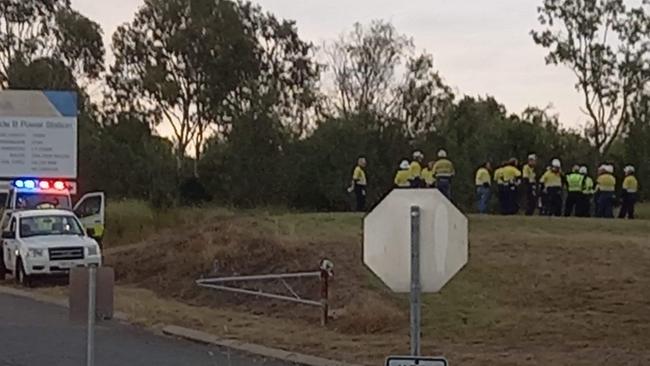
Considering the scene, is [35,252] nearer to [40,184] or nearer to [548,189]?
[40,184]

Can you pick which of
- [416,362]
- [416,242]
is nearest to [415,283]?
[416,242]

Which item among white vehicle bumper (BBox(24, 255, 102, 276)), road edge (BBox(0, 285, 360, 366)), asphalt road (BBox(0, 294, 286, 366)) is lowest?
asphalt road (BBox(0, 294, 286, 366))

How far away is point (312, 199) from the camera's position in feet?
175

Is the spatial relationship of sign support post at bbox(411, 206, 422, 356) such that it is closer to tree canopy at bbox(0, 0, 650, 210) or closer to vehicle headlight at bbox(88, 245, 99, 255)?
vehicle headlight at bbox(88, 245, 99, 255)

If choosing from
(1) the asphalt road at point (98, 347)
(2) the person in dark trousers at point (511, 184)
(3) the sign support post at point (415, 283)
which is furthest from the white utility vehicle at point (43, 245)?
(3) the sign support post at point (415, 283)

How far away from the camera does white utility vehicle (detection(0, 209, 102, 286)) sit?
29.1 meters

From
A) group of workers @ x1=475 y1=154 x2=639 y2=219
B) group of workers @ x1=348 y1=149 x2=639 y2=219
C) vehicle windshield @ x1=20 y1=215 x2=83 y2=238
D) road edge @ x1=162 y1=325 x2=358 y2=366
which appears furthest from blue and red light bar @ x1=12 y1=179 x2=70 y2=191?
road edge @ x1=162 y1=325 x2=358 y2=366

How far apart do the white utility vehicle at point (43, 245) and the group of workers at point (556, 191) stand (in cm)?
1153

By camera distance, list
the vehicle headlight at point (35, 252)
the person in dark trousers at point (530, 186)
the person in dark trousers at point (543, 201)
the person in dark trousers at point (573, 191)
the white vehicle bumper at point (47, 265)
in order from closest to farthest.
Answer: the white vehicle bumper at point (47, 265) < the vehicle headlight at point (35, 252) < the person in dark trousers at point (573, 191) < the person in dark trousers at point (543, 201) < the person in dark trousers at point (530, 186)

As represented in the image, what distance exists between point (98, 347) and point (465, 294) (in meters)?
6.51

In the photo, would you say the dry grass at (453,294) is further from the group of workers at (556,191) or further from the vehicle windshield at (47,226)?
the group of workers at (556,191)

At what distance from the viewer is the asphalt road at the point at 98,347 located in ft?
54.1

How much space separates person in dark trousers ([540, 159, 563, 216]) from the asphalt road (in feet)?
56.4

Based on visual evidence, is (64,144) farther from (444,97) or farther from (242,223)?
(444,97)
